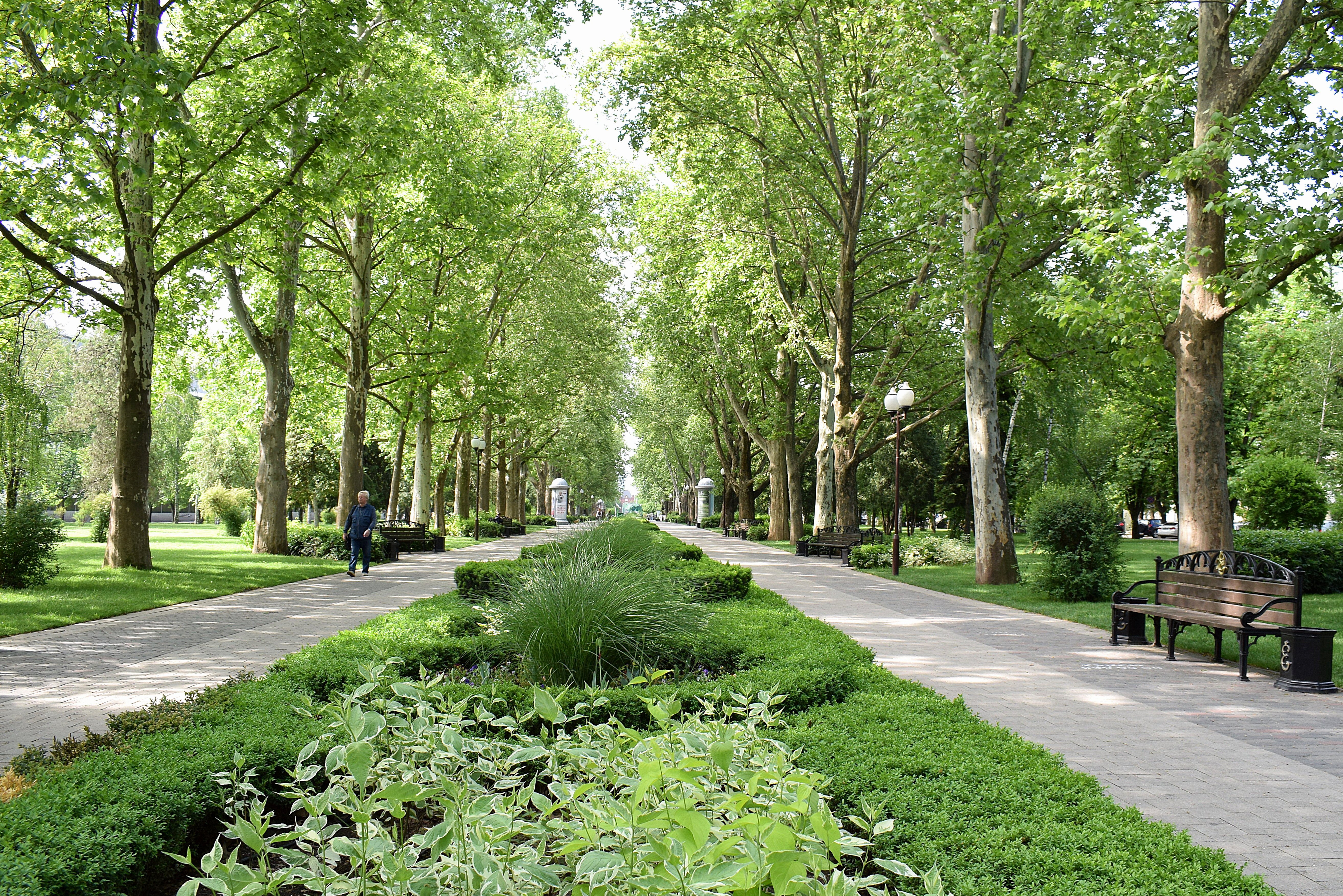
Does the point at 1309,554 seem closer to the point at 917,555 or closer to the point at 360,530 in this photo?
the point at 917,555

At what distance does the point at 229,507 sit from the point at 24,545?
24.5 m

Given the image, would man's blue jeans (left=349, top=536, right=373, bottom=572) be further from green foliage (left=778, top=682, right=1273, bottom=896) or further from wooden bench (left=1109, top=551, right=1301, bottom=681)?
green foliage (left=778, top=682, right=1273, bottom=896)

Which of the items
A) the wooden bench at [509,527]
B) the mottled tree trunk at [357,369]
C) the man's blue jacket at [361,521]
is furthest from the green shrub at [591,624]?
the wooden bench at [509,527]

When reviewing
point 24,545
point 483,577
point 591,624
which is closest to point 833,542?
point 483,577

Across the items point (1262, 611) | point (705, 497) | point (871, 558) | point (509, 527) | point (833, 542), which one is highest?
point (705, 497)

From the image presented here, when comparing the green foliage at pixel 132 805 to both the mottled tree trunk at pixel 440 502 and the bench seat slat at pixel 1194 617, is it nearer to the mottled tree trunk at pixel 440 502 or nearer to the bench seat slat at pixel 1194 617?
the bench seat slat at pixel 1194 617

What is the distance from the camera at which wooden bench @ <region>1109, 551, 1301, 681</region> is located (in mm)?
8102

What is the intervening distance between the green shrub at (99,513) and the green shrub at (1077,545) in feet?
81.2

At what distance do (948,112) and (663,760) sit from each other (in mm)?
13817

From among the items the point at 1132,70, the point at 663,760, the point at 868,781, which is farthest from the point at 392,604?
the point at 1132,70

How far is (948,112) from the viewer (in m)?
13.8

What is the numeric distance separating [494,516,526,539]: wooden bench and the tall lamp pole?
161 centimetres

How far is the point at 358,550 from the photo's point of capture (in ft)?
58.4

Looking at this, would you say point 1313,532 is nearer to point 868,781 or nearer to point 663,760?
point 868,781
